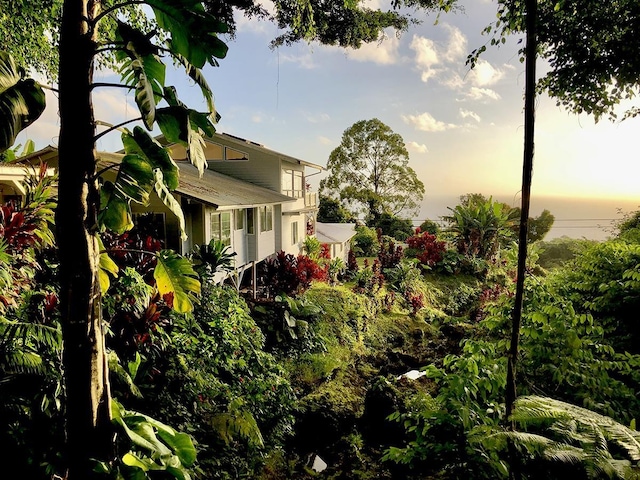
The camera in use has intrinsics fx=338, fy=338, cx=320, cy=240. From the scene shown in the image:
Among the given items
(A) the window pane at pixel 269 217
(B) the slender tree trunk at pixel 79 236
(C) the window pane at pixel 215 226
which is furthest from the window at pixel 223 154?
(B) the slender tree trunk at pixel 79 236

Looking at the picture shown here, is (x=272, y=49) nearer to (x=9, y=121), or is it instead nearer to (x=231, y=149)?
(x=231, y=149)

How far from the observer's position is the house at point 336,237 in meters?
19.0

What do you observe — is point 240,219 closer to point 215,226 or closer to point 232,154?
point 215,226

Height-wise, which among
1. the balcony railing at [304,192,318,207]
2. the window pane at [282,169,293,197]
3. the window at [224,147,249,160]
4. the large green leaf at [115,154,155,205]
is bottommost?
the large green leaf at [115,154,155,205]

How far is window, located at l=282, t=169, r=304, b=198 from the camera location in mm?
15836

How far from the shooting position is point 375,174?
25.1m

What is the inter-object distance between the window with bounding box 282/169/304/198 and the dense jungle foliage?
779cm

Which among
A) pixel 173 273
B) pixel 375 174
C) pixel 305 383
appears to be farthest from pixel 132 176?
pixel 375 174

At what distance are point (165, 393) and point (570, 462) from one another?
14.2ft

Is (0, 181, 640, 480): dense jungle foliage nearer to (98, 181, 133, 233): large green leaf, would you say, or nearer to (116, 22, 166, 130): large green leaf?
(98, 181, 133, 233): large green leaf

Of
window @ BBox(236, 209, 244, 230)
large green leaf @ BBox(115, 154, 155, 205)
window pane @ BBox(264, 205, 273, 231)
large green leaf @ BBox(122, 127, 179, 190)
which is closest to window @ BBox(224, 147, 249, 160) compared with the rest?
window pane @ BBox(264, 205, 273, 231)

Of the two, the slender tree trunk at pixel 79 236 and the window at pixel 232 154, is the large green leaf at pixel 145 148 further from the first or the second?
the window at pixel 232 154

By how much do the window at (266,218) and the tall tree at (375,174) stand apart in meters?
12.8

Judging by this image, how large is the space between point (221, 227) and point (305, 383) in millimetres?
5060
